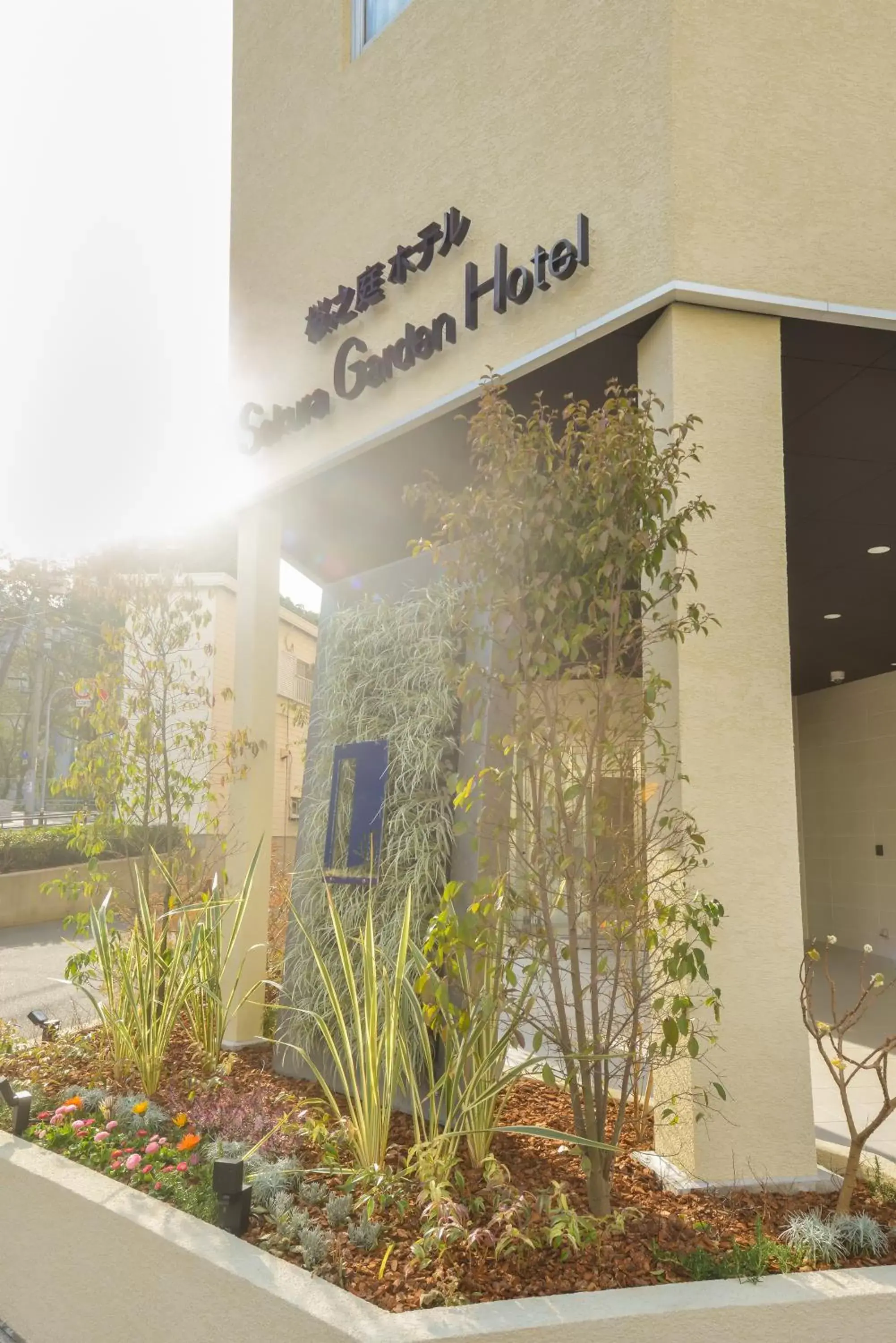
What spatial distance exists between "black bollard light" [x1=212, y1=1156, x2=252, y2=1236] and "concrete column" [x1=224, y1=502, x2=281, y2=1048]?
252 centimetres

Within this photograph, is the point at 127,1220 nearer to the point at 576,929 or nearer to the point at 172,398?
the point at 576,929

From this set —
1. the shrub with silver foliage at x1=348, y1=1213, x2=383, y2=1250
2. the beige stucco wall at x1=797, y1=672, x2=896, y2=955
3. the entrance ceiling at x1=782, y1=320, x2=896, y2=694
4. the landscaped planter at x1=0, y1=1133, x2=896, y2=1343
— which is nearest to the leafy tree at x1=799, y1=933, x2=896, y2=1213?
the landscaped planter at x1=0, y1=1133, x2=896, y2=1343

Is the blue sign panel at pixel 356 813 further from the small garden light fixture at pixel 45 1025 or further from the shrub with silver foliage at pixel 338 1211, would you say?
the small garden light fixture at pixel 45 1025

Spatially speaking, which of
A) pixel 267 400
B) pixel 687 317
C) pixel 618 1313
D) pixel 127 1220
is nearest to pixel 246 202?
pixel 267 400

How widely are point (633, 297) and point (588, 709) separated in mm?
1570

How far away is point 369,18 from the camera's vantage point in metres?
5.48

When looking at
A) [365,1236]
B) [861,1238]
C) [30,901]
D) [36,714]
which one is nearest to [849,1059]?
[861,1238]

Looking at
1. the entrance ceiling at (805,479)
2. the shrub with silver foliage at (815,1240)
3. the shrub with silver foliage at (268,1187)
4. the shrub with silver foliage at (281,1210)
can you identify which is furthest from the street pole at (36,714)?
the shrub with silver foliage at (815,1240)

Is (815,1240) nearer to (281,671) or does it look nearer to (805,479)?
(805,479)

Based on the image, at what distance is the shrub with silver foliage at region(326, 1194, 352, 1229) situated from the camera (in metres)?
2.78

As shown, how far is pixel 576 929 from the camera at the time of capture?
302 cm

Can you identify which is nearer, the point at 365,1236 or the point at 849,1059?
the point at 365,1236

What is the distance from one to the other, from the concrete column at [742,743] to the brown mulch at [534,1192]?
0.65 feet

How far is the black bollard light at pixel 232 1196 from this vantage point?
274cm
